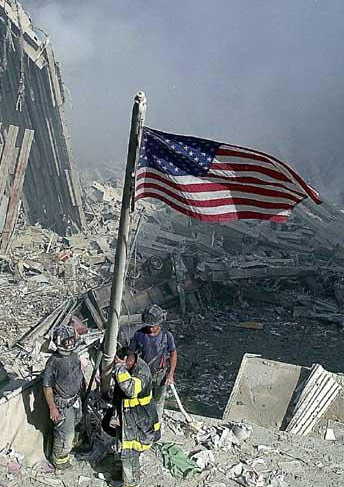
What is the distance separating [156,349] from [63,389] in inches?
41.8

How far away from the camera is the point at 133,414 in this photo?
530cm

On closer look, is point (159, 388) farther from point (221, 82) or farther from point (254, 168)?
point (221, 82)

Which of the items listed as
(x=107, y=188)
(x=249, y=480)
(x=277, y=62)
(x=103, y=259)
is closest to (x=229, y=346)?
(x=103, y=259)

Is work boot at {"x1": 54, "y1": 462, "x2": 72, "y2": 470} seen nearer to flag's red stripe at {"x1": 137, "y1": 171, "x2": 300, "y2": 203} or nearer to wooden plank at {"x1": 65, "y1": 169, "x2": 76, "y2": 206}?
flag's red stripe at {"x1": 137, "y1": 171, "x2": 300, "y2": 203}

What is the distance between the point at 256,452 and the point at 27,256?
8.40 meters

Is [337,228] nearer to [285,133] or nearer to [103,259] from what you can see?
[103,259]

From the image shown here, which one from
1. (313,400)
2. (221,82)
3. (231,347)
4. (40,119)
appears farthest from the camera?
(221,82)

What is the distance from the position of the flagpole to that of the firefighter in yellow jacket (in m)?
0.16

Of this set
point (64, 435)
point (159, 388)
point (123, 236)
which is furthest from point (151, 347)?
point (123, 236)

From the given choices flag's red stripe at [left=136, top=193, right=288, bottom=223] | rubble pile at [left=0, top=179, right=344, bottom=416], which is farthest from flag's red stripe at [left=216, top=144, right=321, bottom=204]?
rubble pile at [left=0, top=179, right=344, bottom=416]

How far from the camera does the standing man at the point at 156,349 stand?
6.04m

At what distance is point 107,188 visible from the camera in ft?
60.5

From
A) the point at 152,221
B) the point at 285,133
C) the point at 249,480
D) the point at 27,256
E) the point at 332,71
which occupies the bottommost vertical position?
the point at 249,480

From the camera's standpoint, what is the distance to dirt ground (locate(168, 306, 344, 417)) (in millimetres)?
9594
